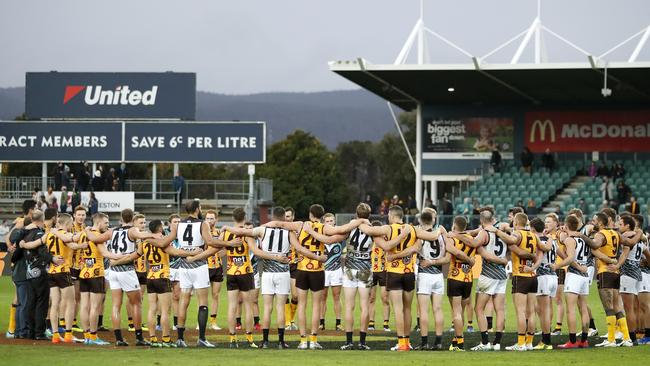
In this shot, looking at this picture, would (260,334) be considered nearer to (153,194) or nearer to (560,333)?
(560,333)

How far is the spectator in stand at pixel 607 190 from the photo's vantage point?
4759cm

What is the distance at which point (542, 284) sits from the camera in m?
20.2

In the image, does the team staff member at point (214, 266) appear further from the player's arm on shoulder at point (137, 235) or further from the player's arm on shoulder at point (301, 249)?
the player's arm on shoulder at point (301, 249)

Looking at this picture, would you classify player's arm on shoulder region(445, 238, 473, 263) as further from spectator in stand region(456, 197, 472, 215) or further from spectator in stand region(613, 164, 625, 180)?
spectator in stand region(613, 164, 625, 180)

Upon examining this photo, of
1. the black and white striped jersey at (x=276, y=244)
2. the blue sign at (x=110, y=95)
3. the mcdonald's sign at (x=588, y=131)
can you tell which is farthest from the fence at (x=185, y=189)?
the black and white striped jersey at (x=276, y=244)

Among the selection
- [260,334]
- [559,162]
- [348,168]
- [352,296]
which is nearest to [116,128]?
[559,162]

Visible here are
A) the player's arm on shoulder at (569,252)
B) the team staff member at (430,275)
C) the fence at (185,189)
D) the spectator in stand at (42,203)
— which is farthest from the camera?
the fence at (185,189)

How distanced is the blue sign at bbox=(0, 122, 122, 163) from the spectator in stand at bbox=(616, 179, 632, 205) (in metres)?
20.7

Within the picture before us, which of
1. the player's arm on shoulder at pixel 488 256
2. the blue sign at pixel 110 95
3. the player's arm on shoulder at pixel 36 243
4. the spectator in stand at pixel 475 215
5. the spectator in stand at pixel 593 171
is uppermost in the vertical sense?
the blue sign at pixel 110 95

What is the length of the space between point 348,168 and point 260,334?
156802mm

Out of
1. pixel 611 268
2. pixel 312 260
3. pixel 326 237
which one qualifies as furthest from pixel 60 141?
pixel 611 268

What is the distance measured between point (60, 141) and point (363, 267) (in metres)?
32.9

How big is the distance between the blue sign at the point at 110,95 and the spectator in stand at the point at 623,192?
17775mm

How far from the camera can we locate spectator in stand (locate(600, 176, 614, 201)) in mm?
47594
